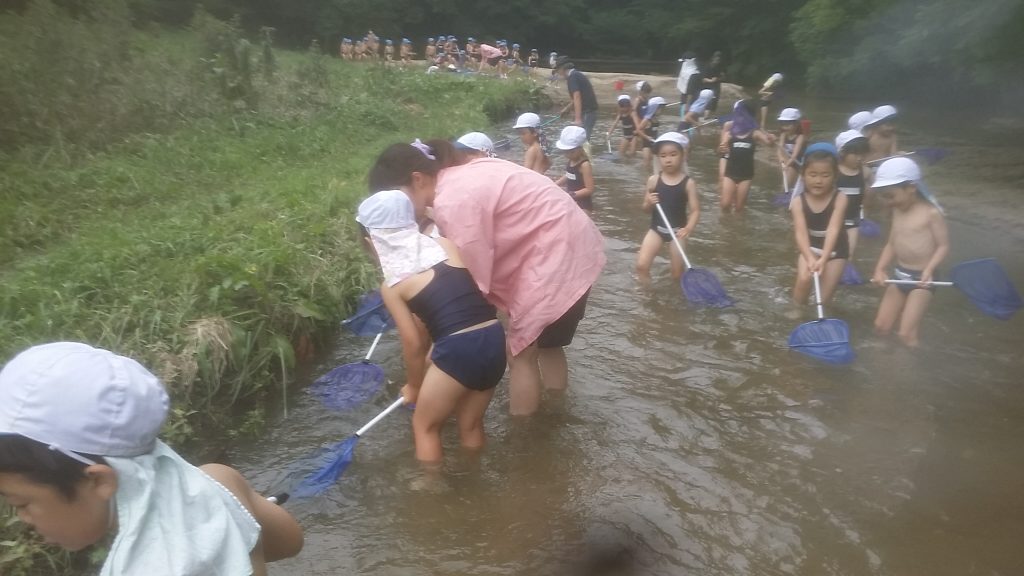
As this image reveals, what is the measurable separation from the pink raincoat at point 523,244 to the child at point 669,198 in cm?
298

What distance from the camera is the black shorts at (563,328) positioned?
3961mm

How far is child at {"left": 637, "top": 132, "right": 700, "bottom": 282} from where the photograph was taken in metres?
6.64

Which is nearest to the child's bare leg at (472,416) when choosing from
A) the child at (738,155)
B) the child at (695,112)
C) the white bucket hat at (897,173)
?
the white bucket hat at (897,173)

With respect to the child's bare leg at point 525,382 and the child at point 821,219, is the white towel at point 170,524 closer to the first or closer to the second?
the child's bare leg at point 525,382

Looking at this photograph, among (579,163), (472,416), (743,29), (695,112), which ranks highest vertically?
(743,29)

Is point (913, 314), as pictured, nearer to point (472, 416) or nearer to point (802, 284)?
point (802, 284)

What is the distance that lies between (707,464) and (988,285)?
243 cm

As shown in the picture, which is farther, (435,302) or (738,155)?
(738,155)

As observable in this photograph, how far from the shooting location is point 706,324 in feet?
19.5

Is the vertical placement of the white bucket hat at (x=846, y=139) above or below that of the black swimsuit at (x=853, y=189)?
above

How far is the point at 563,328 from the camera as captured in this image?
4.06 m

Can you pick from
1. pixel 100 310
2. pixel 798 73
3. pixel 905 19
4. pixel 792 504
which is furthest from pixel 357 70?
pixel 798 73

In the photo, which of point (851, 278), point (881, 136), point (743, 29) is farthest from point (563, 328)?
point (743, 29)

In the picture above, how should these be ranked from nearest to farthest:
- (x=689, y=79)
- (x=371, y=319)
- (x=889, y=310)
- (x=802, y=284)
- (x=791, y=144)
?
(x=371, y=319) < (x=889, y=310) < (x=802, y=284) < (x=791, y=144) < (x=689, y=79)
